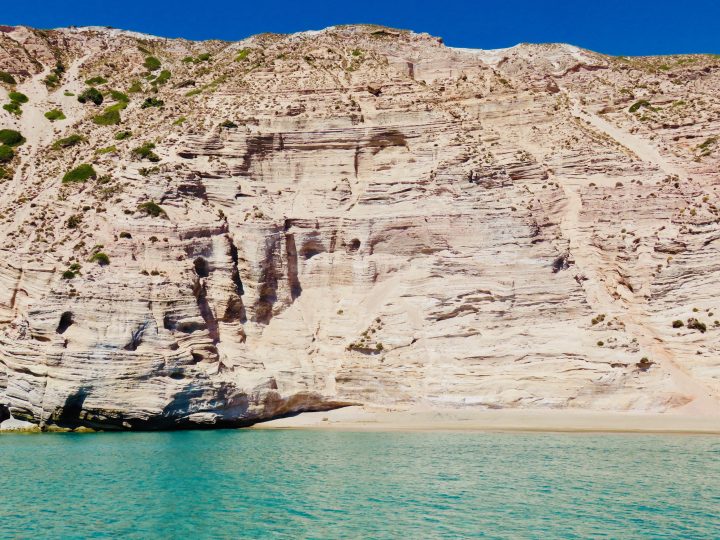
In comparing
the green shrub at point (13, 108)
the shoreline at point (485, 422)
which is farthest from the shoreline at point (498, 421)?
the green shrub at point (13, 108)

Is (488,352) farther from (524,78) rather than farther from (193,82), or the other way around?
(193,82)

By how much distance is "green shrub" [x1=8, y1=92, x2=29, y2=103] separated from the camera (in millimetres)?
65562

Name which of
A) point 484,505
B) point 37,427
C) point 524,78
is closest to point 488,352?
point 484,505

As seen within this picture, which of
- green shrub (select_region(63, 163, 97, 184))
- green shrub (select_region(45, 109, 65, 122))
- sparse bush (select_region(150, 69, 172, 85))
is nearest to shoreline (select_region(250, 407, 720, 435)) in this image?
green shrub (select_region(63, 163, 97, 184))

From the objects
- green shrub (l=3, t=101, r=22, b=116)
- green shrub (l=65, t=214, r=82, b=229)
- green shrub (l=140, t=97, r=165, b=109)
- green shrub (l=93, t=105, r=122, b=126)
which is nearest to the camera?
green shrub (l=65, t=214, r=82, b=229)

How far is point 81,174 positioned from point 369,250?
2070cm

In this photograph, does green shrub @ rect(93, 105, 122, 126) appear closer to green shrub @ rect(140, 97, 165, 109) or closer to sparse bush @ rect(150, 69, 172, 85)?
green shrub @ rect(140, 97, 165, 109)

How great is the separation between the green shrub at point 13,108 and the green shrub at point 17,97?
1031mm

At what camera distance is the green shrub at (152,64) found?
72375 mm

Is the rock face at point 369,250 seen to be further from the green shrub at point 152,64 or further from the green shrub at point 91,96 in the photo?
the green shrub at point 152,64

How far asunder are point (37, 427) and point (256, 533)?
23.7m

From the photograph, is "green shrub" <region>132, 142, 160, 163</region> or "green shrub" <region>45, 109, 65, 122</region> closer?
"green shrub" <region>132, 142, 160, 163</region>

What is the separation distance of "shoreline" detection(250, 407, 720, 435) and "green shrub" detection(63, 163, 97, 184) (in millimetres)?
22135

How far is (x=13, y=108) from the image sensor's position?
64125mm
